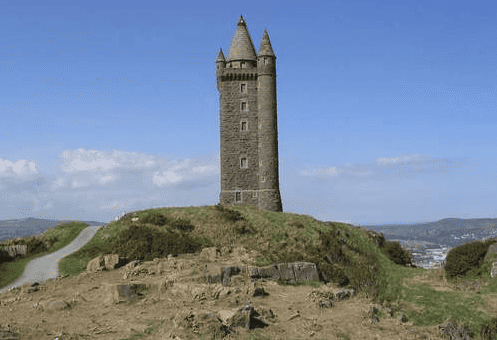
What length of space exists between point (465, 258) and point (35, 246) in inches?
1357

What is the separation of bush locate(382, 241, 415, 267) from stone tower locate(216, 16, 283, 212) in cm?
1475

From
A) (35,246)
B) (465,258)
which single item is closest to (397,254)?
(465,258)

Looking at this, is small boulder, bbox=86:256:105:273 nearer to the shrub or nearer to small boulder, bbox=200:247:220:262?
small boulder, bbox=200:247:220:262

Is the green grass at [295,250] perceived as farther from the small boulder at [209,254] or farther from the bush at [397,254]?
the small boulder at [209,254]

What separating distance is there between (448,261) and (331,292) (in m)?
16.2

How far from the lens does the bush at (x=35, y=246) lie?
31594 millimetres

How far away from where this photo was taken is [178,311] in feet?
59.4

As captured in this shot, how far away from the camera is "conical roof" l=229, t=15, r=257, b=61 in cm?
5234

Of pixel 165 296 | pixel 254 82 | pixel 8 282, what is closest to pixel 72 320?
pixel 165 296

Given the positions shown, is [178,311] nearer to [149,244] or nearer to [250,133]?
[149,244]

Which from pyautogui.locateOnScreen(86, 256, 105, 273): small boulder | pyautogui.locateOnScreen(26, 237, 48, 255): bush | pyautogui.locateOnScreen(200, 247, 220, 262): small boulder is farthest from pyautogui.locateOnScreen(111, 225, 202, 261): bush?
pyautogui.locateOnScreen(26, 237, 48, 255): bush

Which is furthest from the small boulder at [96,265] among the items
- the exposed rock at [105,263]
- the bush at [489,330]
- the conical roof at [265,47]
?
the conical roof at [265,47]

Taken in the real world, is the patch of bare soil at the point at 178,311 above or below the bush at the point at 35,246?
below

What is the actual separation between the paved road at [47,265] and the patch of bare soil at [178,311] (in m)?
1.97
